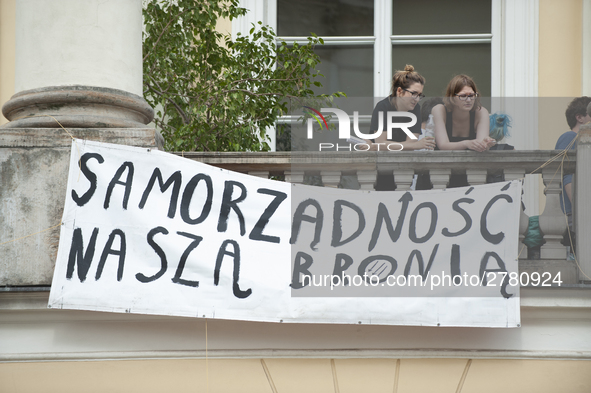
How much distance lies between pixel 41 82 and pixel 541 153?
11.0ft

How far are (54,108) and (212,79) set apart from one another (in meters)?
2.20

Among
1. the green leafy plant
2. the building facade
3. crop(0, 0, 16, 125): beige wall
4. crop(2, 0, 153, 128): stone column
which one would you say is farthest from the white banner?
crop(0, 0, 16, 125): beige wall

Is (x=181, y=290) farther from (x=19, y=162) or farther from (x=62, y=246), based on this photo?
(x=19, y=162)

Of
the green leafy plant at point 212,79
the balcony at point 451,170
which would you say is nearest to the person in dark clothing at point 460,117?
the balcony at point 451,170

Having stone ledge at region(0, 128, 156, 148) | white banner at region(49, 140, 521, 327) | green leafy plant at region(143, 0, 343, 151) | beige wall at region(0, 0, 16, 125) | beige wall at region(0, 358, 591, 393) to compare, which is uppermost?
beige wall at region(0, 0, 16, 125)

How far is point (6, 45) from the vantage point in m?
7.24

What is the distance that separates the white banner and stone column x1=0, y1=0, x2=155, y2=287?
0.18 metres

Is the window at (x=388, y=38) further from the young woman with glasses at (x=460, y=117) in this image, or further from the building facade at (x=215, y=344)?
the building facade at (x=215, y=344)

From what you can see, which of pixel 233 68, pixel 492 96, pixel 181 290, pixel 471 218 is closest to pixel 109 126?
pixel 181 290

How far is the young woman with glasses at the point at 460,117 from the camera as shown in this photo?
13.6 feet

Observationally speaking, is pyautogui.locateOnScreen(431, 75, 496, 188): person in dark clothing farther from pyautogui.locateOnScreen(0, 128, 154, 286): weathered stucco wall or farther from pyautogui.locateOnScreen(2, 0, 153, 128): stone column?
pyautogui.locateOnScreen(0, 128, 154, 286): weathered stucco wall

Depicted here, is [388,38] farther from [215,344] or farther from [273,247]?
[215,344]

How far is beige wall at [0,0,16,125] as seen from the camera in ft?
23.5

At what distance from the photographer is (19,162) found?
12.4 ft
